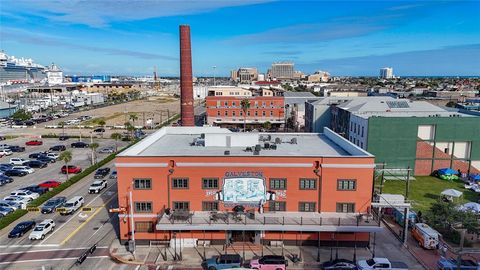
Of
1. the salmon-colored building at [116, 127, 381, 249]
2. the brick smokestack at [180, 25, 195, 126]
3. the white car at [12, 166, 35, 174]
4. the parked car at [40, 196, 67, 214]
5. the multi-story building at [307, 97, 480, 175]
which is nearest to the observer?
the salmon-colored building at [116, 127, 381, 249]

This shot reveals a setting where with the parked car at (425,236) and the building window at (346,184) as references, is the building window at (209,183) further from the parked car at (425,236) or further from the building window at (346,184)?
the parked car at (425,236)

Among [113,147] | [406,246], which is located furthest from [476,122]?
[113,147]

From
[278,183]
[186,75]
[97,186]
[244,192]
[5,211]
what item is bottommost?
[5,211]

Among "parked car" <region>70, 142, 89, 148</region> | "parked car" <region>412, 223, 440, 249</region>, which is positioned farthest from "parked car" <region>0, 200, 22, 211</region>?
"parked car" <region>412, 223, 440, 249</region>

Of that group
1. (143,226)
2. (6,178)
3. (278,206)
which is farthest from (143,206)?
(6,178)

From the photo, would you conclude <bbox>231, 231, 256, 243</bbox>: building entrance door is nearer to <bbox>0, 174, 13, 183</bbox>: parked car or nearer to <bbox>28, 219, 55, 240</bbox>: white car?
<bbox>28, 219, 55, 240</bbox>: white car

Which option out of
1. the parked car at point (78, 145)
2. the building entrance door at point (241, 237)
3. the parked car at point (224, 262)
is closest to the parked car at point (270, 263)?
the parked car at point (224, 262)

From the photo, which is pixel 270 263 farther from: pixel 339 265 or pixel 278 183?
pixel 278 183
